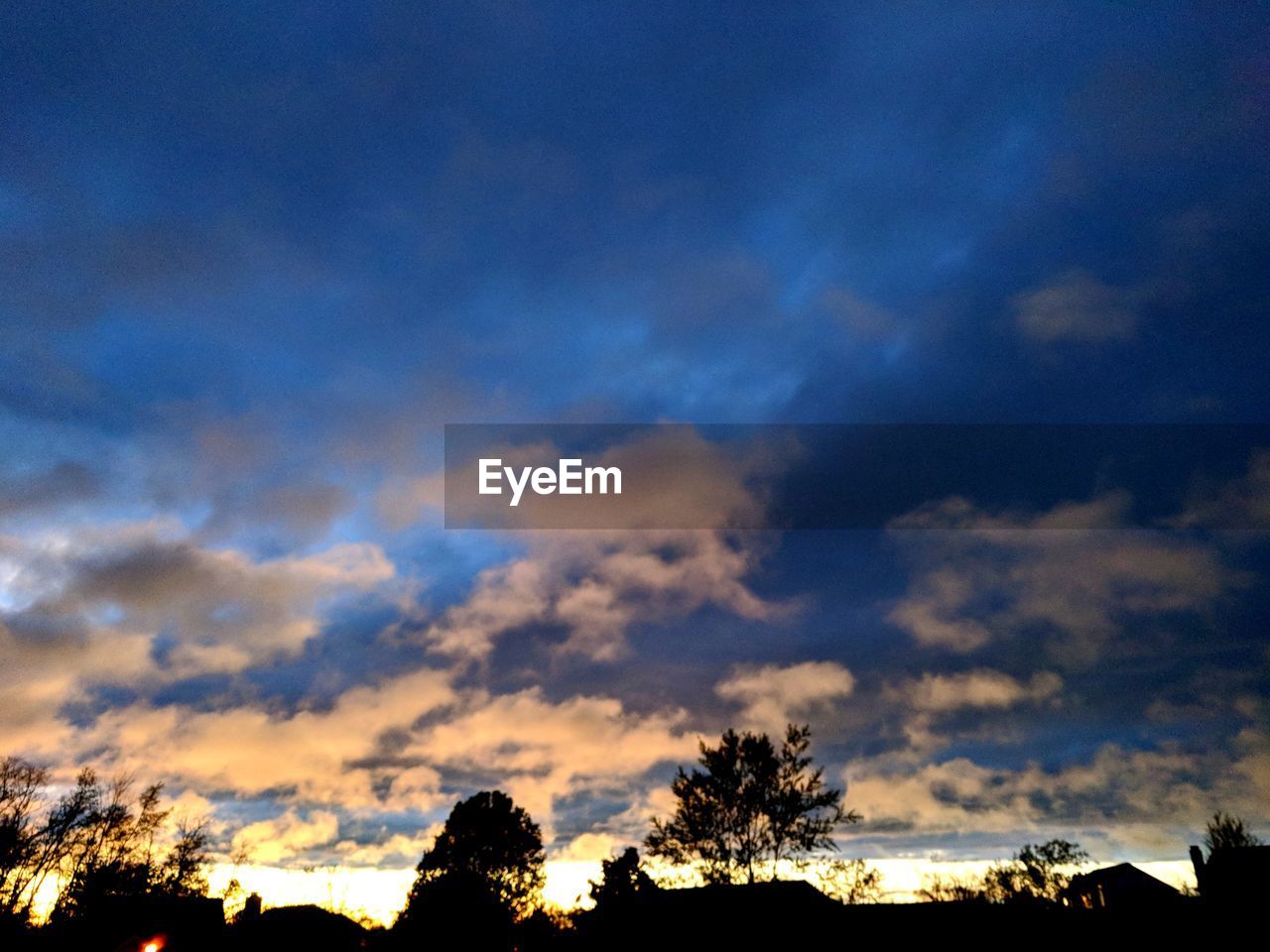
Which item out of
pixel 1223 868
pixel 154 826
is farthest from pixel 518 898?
pixel 1223 868

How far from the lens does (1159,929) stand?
119 feet

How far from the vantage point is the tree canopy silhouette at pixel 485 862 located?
182 feet

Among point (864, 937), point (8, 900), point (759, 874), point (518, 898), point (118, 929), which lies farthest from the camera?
point (518, 898)

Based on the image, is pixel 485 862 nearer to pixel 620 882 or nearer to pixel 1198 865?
pixel 620 882

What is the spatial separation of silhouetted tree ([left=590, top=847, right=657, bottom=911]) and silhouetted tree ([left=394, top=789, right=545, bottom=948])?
24.5ft

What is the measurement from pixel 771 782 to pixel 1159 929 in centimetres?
2167

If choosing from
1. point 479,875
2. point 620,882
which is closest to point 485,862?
point 479,875

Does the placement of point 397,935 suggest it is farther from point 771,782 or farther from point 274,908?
point 771,782

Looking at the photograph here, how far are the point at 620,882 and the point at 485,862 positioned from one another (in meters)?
13.5

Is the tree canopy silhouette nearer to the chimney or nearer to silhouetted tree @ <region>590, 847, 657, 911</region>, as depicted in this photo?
silhouetted tree @ <region>590, 847, 657, 911</region>

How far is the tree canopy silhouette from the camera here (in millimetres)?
55406

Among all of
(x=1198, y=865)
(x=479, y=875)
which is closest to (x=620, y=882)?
(x=479, y=875)

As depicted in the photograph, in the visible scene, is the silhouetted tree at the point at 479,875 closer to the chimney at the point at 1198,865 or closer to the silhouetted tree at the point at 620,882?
the silhouetted tree at the point at 620,882

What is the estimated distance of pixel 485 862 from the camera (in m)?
61.0
